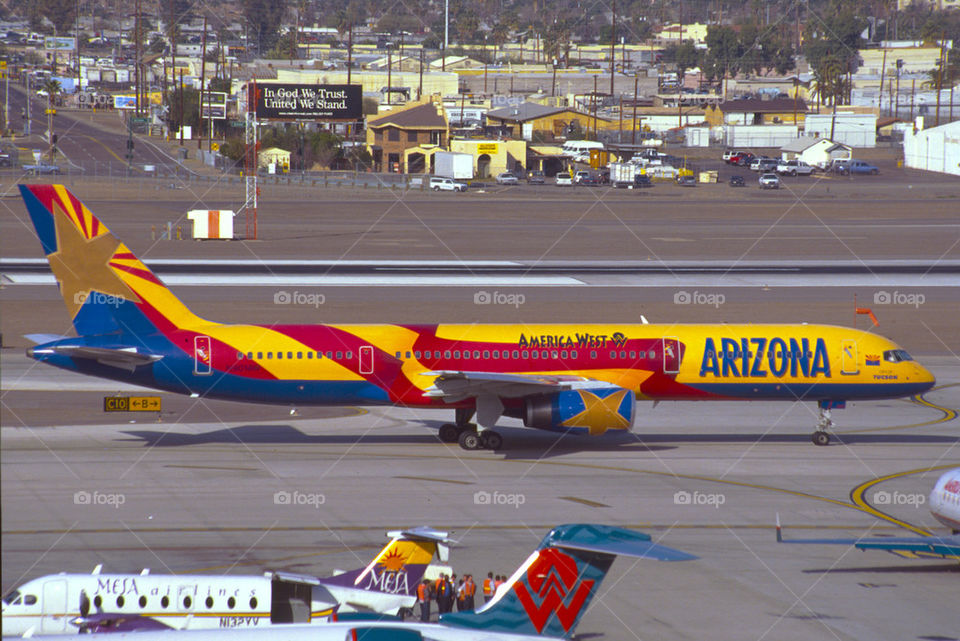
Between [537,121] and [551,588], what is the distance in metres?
180

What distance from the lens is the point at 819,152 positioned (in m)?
177

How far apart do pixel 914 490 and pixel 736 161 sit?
147 meters

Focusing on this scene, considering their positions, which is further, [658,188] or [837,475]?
[658,188]

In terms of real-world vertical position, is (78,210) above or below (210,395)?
above

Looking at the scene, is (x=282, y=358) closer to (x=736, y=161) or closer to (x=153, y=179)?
(x=153, y=179)

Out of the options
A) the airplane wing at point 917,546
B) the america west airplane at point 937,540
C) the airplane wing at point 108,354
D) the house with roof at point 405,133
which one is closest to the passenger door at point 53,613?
the america west airplane at point 937,540

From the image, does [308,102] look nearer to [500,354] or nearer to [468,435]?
[500,354]

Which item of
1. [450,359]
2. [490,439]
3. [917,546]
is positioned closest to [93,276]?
[450,359]

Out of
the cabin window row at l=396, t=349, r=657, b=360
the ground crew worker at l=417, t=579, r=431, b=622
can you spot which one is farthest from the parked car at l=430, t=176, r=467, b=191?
the ground crew worker at l=417, t=579, r=431, b=622

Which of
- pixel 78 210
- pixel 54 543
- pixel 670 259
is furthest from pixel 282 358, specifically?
pixel 670 259

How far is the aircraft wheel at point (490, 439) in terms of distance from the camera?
4038cm

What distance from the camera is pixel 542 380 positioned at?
3894cm

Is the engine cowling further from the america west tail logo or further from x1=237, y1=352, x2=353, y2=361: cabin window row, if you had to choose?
the america west tail logo

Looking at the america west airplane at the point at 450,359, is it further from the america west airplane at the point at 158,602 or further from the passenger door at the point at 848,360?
the america west airplane at the point at 158,602
